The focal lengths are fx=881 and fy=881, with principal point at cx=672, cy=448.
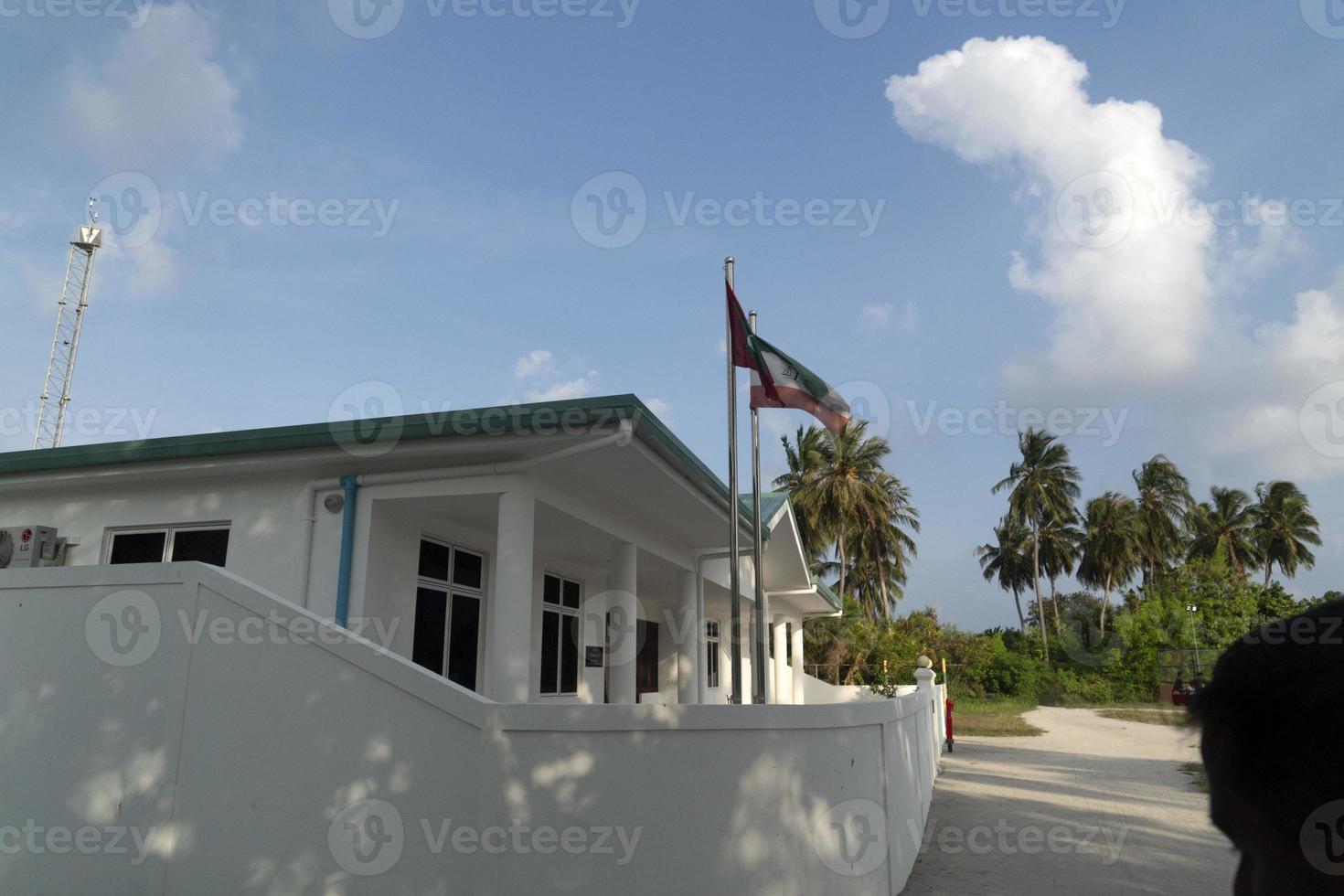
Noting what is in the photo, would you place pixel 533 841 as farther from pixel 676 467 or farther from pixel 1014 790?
pixel 1014 790

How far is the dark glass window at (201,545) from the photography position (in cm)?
890

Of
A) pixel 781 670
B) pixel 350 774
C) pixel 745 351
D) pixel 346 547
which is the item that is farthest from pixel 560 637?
pixel 781 670

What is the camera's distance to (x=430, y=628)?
380 inches

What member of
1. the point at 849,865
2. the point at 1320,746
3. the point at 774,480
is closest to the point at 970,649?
the point at 774,480

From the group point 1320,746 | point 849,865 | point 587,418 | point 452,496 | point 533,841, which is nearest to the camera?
point 1320,746

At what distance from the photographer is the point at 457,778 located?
17.9ft

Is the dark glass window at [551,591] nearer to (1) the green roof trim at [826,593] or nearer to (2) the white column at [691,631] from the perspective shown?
(2) the white column at [691,631]

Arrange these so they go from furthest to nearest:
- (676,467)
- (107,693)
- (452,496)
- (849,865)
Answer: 1. (676,467)
2. (452,496)
3. (107,693)
4. (849,865)

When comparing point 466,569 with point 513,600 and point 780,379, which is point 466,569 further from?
point 780,379

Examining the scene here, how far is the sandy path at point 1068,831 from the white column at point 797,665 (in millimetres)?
6908

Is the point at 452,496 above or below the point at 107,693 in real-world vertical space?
above

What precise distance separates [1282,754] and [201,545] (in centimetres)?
981

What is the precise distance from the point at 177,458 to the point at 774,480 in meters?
36.8

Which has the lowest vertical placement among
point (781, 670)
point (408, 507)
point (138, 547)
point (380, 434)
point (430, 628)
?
point (781, 670)
